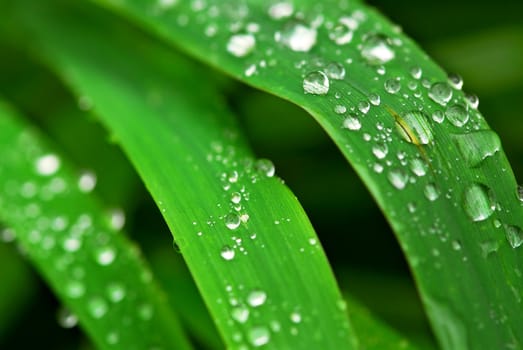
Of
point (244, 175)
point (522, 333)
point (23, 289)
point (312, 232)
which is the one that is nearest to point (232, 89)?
point (23, 289)

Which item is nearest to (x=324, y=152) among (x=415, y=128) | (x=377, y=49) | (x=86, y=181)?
(x=86, y=181)

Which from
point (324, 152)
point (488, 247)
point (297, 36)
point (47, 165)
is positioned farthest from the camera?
point (324, 152)

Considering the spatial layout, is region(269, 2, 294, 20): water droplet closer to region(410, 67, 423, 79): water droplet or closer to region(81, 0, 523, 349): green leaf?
region(81, 0, 523, 349): green leaf

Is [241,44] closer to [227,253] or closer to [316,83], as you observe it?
[316,83]

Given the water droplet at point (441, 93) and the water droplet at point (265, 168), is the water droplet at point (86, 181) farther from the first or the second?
the water droplet at point (441, 93)

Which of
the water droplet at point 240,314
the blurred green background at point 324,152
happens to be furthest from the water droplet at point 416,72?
the blurred green background at point 324,152

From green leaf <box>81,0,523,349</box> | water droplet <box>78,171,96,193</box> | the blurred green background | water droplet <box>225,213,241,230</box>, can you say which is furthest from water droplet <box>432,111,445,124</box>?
the blurred green background
